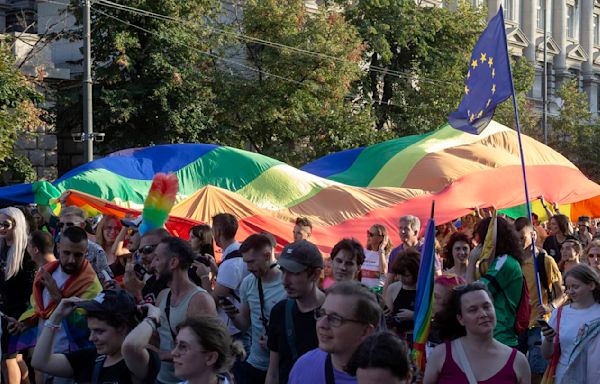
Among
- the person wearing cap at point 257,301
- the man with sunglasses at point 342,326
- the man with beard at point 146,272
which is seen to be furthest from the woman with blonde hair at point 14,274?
the man with sunglasses at point 342,326

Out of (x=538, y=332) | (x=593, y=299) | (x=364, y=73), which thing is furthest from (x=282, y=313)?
(x=364, y=73)

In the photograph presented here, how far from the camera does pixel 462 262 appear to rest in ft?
28.0

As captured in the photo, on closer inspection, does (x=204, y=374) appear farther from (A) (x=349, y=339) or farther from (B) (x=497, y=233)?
(B) (x=497, y=233)

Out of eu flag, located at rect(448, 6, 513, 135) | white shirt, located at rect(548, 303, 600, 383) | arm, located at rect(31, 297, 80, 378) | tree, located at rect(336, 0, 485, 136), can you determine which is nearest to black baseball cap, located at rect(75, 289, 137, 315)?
arm, located at rect(31, 297, 80, 378)

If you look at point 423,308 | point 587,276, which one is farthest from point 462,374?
point 587,276

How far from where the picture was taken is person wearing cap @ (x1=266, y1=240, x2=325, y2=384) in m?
5.59

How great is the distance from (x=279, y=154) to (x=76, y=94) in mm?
5323

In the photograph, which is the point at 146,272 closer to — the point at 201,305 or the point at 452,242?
the point at 201,305

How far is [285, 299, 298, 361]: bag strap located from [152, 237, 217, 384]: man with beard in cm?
48

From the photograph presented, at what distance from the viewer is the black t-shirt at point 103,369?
4.98 meters

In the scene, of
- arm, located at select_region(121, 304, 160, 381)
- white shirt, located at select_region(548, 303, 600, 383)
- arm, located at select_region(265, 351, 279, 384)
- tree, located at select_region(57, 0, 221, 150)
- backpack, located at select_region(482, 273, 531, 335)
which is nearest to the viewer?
arm, located at select_region(121, 304, 160, 381)

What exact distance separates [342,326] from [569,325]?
261cm

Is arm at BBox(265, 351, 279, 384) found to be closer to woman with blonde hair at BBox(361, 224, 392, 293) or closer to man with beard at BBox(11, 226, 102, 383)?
man with beard at BBox(11, 226, 102, 383)

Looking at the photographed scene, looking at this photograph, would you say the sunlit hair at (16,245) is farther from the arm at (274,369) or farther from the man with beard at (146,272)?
the arm at (274,369)
